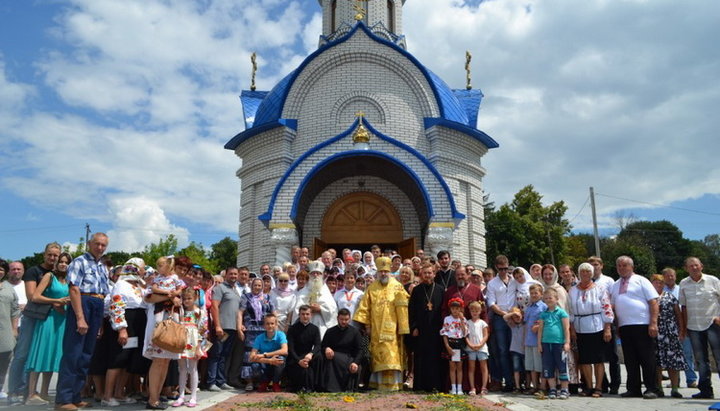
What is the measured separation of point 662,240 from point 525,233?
2907 cm

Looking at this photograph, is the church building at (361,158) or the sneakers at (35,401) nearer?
the sneakers at (35,401)

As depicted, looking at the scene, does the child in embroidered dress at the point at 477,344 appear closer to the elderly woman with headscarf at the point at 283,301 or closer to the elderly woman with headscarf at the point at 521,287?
the elderly woman with headscarf at the point at 521,287

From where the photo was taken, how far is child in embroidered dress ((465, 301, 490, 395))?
240 inches

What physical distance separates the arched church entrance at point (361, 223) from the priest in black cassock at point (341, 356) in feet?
18.4

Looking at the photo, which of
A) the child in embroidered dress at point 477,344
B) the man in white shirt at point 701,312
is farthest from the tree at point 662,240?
the child in embroidered dress at point 477,344

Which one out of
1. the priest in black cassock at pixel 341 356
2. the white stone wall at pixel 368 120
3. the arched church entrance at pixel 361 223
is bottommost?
the priest in black cassock at pixel 341 356

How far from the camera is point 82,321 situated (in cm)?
479

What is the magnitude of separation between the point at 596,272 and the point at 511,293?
1184 millimetres

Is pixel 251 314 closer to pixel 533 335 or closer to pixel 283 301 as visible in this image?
pixel 283 301

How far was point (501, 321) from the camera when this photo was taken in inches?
257

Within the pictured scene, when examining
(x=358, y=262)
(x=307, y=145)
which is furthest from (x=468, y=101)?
(x=358, y=262)

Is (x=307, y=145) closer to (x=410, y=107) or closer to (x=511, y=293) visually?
(x=410, y=107)

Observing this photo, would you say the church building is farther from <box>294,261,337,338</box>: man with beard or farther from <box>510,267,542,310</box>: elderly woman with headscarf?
<box>510,267,542,310</box>: elderly woman with headscarf

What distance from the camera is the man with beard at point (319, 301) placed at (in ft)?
22.2
